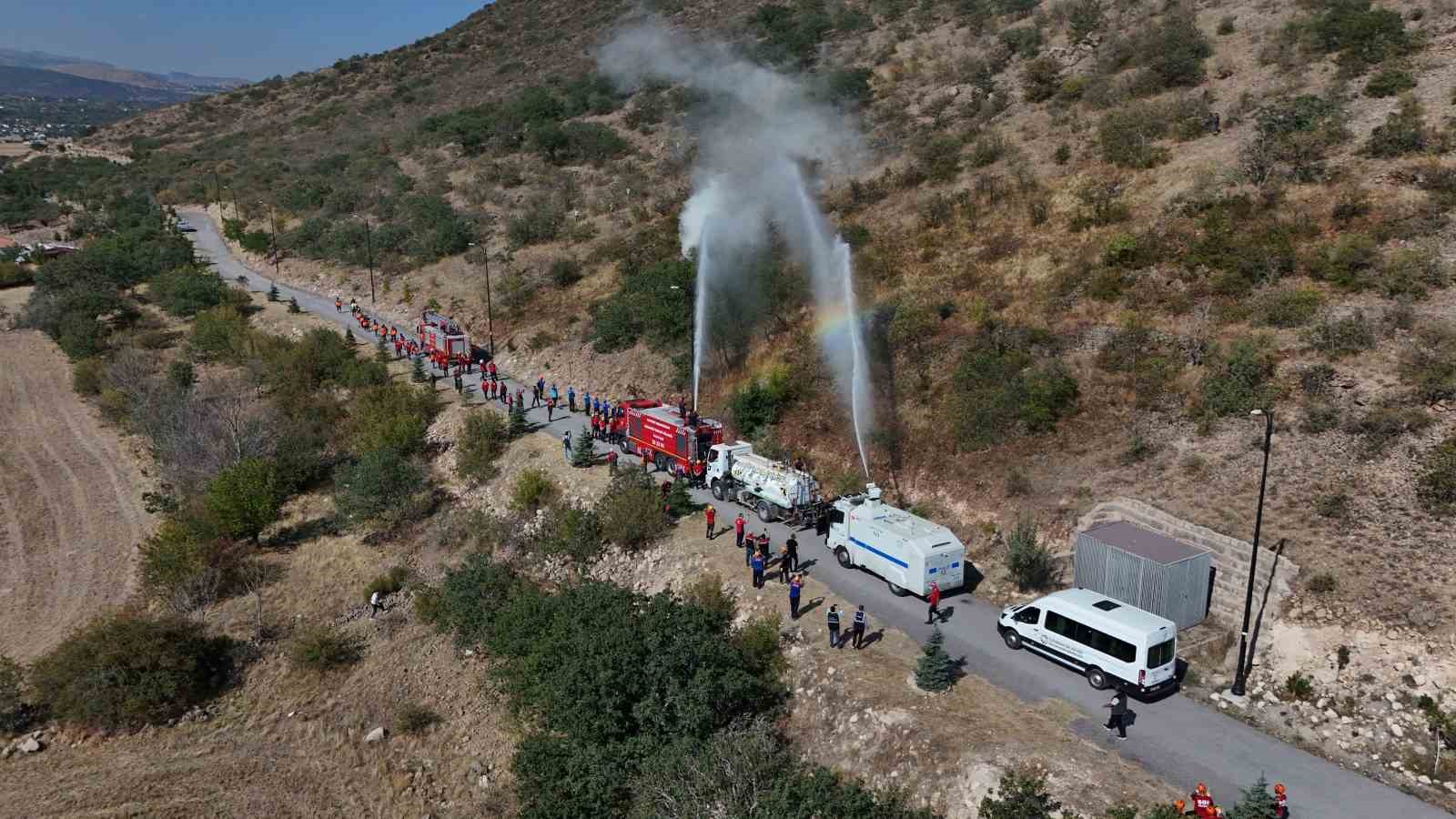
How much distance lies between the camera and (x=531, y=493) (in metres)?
32.2

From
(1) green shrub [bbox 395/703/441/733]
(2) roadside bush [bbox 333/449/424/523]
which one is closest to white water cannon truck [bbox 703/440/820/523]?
(1) green shrub [bbox 395/703/441/733]

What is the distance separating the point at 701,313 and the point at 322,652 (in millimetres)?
21696

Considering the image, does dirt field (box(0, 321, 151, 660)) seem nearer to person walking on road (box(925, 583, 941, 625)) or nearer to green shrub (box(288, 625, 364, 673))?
green shrub (box(288, 625, 364, 673))

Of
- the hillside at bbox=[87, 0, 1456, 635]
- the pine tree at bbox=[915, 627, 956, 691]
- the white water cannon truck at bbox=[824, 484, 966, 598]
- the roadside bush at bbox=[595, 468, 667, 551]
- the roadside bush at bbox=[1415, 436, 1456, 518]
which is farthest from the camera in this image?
the roadside bush at bbox=[595, 468, 667, 551]

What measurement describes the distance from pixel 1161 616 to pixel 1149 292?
52.0ft

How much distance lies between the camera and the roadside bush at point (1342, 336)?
26.0 m

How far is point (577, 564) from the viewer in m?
28.8

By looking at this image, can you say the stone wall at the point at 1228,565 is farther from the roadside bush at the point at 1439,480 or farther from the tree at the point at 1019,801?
the tree at the point at 1019,801

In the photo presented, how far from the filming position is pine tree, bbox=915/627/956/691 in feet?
63.0

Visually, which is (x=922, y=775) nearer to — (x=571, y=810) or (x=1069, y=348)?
(x=571, y=810)

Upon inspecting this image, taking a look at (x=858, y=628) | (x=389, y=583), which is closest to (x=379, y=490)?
(x=389, y=583)

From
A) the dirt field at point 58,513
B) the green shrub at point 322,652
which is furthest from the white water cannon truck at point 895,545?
the dirt field at point 58,513

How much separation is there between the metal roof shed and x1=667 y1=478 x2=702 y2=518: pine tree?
12.8 m

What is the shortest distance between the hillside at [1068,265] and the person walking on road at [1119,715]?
20.5ft
